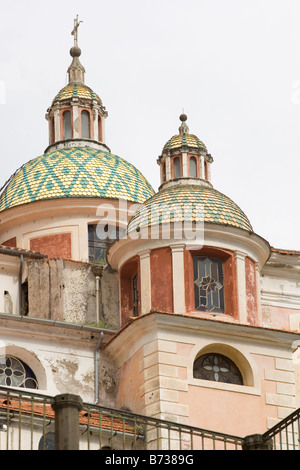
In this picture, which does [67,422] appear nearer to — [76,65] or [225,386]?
[225,386]

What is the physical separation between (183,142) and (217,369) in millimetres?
7191

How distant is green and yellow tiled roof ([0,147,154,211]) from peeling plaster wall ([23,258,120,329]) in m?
3.32

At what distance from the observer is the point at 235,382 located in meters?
28.0

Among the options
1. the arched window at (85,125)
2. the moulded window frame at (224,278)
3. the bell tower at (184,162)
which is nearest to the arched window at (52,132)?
the arched window at (85,125)

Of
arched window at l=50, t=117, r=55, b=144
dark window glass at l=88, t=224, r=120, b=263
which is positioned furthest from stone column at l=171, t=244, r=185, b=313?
arched window at l=50, t=117, r=55, b=144

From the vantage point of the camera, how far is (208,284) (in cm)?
2916

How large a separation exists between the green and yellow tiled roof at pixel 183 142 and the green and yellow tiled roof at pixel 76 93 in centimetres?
429

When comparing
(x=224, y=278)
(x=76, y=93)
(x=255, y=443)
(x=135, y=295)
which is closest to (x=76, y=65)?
(x=76, y=93)

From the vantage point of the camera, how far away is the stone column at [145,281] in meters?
28.8

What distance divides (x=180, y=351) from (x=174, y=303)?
4.47 ft

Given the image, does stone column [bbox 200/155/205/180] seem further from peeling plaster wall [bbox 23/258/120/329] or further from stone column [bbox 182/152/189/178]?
peeling plaster wall [bbox 23/258/120/329]

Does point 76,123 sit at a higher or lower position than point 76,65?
lower
